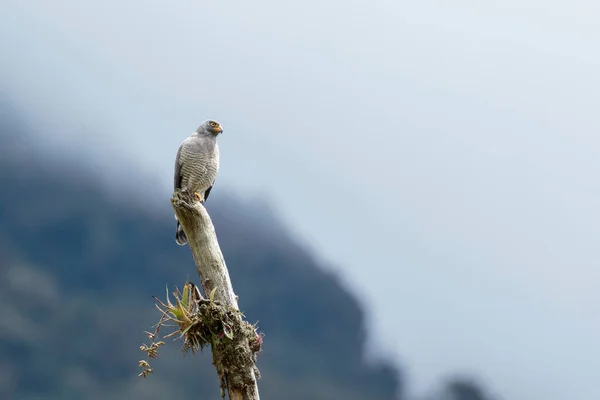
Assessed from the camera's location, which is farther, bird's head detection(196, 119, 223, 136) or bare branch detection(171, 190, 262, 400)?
bird's head detection(196, 119, 223, 136)

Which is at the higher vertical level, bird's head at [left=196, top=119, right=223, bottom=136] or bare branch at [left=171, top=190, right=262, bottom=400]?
bird's head at [left=196, top=119, right=223, bottom=136]

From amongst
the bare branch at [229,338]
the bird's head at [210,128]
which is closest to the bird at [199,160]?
the bird's head at [210,128]

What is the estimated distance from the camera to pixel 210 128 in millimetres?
7848

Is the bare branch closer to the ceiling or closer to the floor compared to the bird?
closer to the floor

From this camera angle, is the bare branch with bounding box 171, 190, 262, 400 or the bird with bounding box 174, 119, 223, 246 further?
the bird with bounding box 174, 119, 223, 246

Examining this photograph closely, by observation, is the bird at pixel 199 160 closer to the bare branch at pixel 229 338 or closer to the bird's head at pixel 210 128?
the bird's head at pixel 210 128

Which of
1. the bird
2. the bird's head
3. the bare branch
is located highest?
the bird's head

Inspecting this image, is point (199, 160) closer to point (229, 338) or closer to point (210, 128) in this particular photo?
point (210, 128)

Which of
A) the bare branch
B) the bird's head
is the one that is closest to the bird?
the bird's head

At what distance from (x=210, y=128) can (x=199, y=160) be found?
524 mm

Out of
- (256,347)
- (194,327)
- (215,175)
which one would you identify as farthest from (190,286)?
(215,175)

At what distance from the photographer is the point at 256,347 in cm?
566

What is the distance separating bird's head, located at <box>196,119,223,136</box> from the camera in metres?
7.82

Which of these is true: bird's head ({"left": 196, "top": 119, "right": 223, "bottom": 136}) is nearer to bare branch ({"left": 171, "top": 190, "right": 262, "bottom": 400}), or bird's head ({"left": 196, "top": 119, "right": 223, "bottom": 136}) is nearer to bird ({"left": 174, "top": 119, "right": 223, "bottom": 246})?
bird ({"left": 174, "top": 119, "right": 223, "bottom": 246})
